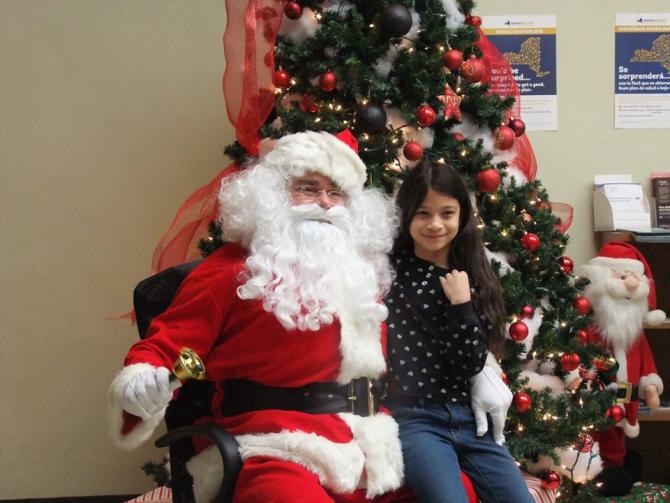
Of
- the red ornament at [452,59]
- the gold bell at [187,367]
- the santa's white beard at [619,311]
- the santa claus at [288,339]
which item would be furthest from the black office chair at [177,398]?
the santa's white beard at [619,311]

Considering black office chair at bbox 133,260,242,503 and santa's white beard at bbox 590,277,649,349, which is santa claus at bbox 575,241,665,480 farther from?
black office chair at bbox 133,260,242,503

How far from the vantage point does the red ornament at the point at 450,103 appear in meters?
2.48

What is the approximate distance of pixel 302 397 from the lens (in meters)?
1.78

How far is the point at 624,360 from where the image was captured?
3012mm

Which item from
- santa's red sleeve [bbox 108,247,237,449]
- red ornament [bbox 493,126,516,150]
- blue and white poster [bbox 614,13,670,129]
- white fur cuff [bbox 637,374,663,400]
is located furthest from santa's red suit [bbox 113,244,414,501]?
blue and white poster [bbox 614,13,670,129]

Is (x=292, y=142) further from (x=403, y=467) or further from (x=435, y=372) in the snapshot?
(x=403, y=467)

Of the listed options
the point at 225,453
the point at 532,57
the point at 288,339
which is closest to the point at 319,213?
the point at 288,339

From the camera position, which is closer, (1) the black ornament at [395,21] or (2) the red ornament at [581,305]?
(1) the black ornament at [395,21]

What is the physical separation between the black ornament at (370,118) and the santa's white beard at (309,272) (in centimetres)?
54

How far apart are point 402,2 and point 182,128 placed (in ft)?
4.70

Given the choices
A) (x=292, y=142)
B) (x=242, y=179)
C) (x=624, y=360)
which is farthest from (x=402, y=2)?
(x=624, y=360)

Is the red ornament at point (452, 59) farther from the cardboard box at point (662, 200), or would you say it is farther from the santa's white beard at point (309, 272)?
the cardboard box at point (662, 200)

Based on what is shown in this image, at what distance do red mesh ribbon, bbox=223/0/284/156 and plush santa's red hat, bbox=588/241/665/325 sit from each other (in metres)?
1.82

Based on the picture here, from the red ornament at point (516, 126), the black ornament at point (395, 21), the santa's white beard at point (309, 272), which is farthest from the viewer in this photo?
the red ornament at point (516, 126)
